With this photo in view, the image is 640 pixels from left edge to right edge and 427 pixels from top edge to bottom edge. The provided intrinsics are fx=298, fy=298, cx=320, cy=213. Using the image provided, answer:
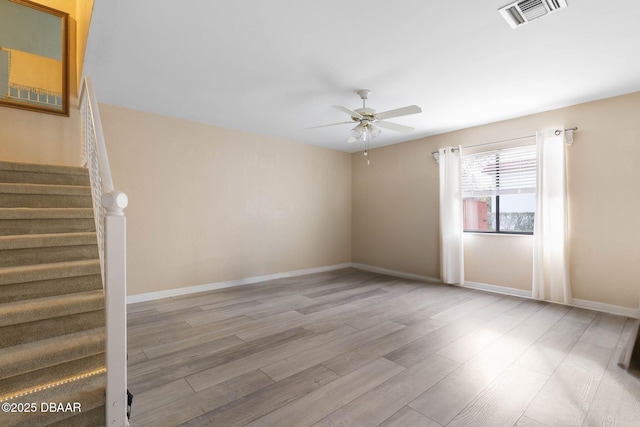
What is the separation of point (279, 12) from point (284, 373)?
2485mm

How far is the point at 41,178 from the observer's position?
2.62 meters

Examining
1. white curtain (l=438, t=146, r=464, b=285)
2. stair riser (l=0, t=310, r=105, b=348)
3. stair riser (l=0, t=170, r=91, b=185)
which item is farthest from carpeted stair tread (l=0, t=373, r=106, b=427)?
white curtain (l=438, t=146, r=464, b=285)

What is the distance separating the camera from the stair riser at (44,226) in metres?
2.15

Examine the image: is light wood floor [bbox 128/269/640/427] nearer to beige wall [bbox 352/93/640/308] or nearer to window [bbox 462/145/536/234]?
beige wall [bbox 352/93/640/308]

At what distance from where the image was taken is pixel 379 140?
17.4 feet

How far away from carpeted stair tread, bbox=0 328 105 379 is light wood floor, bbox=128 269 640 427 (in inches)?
17.7

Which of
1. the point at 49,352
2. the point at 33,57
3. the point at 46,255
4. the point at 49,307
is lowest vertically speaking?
the point at 49,352

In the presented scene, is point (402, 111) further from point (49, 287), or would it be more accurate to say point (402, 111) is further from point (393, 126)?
point (49, 287)

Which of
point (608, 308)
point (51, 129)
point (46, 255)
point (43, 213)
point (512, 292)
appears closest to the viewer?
point (46, 255)

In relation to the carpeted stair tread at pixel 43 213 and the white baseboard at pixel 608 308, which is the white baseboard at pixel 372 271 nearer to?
the white baseboard at pixel 608 308

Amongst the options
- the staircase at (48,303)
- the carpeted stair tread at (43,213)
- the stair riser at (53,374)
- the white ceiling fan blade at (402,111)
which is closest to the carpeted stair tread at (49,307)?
the staircase at (48,303)

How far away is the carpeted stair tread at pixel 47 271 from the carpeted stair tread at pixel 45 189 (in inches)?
29.5

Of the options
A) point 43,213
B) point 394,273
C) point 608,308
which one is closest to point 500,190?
point 608,308

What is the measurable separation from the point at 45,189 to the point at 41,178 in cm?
30
